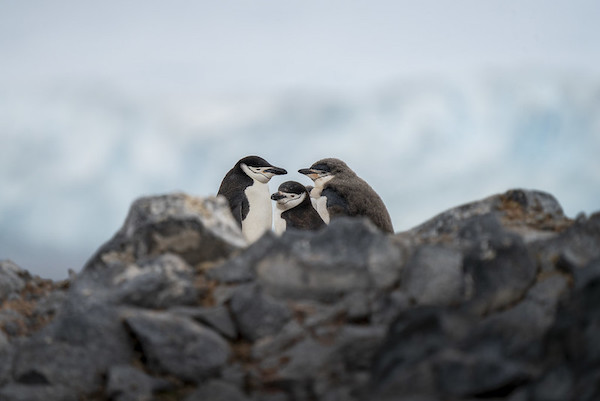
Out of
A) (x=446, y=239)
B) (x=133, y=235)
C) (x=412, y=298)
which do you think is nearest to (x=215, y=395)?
(x=412, y=298)

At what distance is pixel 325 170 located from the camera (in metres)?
17.0

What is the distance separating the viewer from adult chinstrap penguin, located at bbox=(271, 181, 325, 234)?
47.8 ft

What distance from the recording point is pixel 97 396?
21.1 ft

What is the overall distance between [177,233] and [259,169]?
27.3 feet

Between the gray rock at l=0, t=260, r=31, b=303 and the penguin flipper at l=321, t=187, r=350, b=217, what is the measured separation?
732 cm

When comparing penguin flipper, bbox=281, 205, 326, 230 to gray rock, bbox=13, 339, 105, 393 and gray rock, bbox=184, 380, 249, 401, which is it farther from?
gray rock, bbox=184, 380, 249, 401

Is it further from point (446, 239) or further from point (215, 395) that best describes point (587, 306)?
point (215, 395)

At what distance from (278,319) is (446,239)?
2009 millimetres

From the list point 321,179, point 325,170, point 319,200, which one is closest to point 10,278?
point 319,200

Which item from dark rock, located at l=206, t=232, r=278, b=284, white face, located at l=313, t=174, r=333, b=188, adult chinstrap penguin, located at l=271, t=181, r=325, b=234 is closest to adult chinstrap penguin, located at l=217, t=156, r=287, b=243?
adult chinstrap penguin, located at l=271, t=181, r=325, b=234

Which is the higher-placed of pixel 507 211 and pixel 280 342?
pixel 507 211

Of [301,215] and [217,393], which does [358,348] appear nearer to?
[217,393]

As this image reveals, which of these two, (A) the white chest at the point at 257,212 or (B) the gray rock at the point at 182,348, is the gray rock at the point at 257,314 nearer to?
(B) the gray rock at the point at 182,348

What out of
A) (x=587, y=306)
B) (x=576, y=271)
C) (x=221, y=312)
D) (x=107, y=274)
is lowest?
(x=587, y=306)
